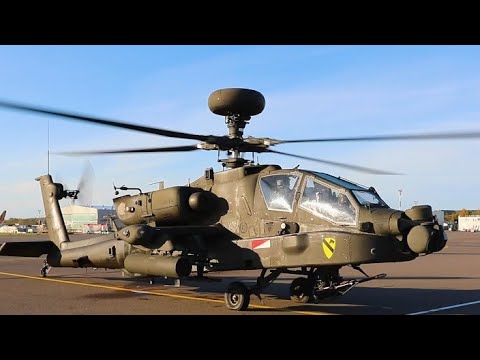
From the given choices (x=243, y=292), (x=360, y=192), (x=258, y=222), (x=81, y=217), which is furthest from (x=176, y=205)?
(x=81, y=217)

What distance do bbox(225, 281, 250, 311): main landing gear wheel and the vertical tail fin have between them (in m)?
8.01

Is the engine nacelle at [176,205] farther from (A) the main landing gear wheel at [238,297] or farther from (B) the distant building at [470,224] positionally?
(B) the distant building at [470,224]

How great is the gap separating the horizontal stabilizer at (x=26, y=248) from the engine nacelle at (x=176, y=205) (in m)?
5.60

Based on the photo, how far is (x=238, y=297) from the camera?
11.1 m

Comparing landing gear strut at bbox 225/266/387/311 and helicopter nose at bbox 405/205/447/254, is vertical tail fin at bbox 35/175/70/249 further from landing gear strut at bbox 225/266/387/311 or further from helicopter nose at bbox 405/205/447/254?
helicopter nose at bbox 405/205/447/254

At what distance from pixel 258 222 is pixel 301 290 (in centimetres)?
236

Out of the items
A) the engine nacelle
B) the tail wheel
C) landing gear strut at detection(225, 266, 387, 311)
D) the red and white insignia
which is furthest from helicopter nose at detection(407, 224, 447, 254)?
the engine nacelle

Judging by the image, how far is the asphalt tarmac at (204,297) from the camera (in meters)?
11.3

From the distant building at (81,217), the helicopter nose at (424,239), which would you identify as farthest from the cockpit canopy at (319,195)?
the distant building at (81,217)

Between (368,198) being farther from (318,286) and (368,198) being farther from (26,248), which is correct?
(26,248)
